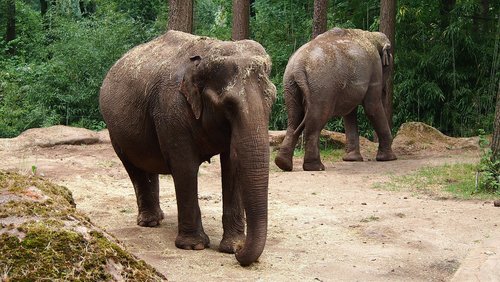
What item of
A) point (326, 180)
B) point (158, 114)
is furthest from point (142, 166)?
point (326, 180)

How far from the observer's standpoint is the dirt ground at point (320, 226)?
20.3 feet

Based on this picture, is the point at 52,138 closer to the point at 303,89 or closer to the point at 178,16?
the point at 178,16

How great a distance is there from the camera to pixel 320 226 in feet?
26.9

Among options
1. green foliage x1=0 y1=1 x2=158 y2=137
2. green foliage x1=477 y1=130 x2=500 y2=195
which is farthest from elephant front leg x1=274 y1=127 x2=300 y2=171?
green foliage x1=0 y1=1 x2=158 y2=137

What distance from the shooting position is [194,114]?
6500 mm

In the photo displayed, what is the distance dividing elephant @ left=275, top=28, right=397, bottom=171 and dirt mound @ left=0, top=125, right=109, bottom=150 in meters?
4.72

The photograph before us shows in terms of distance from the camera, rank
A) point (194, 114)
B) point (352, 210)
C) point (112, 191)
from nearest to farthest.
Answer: point (194, 114)
point (352, 210)
point (112, 191)

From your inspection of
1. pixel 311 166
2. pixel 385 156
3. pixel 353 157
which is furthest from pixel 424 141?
pixel 311 166

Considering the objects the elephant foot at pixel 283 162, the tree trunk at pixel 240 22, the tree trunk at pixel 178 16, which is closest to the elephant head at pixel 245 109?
the elephant foot at pixel 283 162

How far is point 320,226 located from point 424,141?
29.7 ft

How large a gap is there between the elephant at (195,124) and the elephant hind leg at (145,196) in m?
0.01

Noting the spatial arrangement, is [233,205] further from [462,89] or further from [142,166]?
[462,89]

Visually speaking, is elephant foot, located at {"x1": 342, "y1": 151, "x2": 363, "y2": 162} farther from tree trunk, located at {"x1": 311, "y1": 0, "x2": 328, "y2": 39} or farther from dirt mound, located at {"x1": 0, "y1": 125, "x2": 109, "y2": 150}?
dirt mound, located at {"x1": 0, "y1": 125, "x2": 109, "y2": 150}

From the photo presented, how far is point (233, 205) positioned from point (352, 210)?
104 inches
